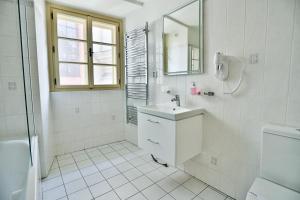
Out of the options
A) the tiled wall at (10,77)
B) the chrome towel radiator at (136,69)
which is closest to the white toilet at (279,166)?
the chrome towel radiator at (136,69)

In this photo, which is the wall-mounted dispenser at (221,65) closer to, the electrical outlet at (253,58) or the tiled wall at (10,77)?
the electrical outlet at (253,58)

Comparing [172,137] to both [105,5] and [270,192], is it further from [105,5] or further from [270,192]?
[105,5]

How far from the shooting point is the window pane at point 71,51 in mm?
2609

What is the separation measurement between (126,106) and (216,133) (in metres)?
1.83

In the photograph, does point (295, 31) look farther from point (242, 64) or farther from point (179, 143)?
point (179, 143)

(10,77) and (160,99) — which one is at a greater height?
(10,77)

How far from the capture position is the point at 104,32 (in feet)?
9.93

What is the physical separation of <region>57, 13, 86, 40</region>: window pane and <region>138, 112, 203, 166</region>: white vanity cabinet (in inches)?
72.8

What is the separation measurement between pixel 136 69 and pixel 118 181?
68.6 inches

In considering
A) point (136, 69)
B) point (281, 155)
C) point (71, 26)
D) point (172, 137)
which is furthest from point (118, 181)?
point (71, 26)

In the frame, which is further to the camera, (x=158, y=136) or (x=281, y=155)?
(x=158, y=136)

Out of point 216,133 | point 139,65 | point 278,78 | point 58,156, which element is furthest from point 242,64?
point 58,156

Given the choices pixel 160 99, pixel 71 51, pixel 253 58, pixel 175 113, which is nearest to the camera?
pixel 253 58

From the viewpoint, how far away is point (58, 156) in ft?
8.59
